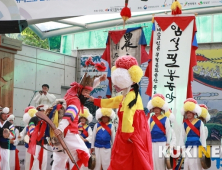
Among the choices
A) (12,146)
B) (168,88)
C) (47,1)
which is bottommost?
(12,146)

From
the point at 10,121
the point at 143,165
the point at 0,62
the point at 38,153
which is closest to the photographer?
the point at 143,165

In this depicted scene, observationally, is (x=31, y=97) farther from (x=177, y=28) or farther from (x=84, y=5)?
(x=177, y=28)

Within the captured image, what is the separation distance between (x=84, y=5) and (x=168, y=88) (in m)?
2.84

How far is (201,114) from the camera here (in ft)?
30.2

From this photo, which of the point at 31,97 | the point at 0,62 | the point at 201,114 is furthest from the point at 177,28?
the point at 31,97

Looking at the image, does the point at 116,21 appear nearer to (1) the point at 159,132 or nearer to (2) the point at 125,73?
(1) the point at 159,132

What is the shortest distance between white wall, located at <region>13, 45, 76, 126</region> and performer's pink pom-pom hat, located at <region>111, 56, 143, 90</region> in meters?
8.81

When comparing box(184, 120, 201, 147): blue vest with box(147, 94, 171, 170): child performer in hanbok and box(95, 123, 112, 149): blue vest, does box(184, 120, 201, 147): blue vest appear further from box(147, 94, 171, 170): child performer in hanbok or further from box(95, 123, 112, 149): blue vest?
box(95, 123, 112, 149): blue vest

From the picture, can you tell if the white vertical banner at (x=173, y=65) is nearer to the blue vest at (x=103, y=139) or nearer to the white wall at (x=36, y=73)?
the blue vest at (x=103, y=139)

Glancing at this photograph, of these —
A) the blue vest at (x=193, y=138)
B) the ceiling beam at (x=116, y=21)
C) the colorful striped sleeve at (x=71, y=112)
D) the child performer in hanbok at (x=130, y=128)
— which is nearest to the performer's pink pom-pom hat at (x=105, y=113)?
the blue vest at (x=193, y=138)

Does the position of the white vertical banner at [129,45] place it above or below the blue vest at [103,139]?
above

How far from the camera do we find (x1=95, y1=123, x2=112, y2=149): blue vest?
1026cm

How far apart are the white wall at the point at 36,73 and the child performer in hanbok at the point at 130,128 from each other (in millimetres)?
8823

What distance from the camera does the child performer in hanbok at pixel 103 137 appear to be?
10.3 meters
